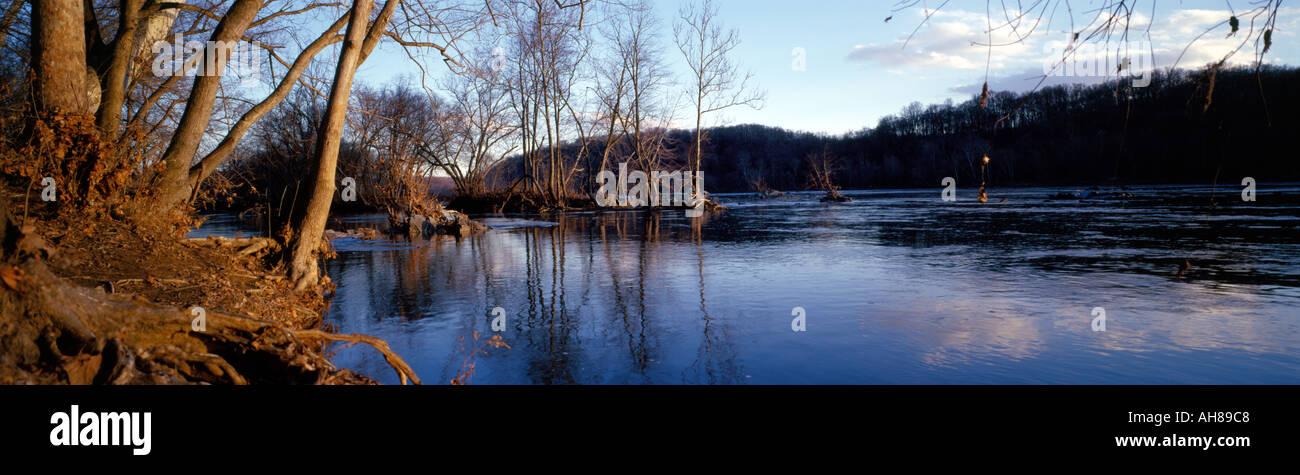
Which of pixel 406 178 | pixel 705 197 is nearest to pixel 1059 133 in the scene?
pixel 705 197

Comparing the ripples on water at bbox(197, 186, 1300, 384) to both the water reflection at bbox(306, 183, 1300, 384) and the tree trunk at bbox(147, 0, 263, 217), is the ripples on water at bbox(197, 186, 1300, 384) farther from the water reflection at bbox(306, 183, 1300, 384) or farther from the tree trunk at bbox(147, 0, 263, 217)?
the tree trunk at bbox(147, 0, 263, 217)

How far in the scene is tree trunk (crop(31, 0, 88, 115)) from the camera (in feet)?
17.0

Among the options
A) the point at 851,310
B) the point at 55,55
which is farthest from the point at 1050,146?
the point at 55,55

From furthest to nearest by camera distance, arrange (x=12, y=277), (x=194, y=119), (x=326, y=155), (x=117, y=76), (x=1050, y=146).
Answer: (x=1050, y=146) < (x=326, y=155) < (x=194, y=119) < (x=117, y=76) < (x=12, y=277)

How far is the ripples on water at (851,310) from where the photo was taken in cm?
477

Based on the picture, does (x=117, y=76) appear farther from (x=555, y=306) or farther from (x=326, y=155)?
(x=555, y=306)

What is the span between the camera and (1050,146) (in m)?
84.1

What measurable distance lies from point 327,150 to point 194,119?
4.17 feet

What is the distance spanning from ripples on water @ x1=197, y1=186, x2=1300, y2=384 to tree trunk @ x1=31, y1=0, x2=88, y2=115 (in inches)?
116

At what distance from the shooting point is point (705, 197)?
119 feet
